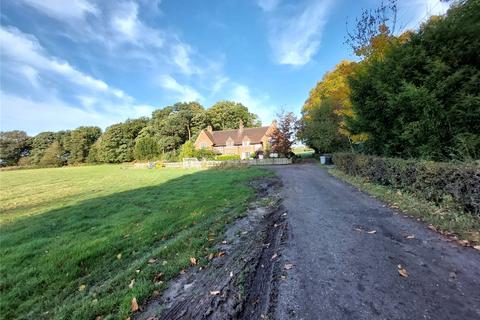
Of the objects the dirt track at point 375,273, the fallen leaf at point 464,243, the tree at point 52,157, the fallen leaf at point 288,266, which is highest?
the tree at point 52,157

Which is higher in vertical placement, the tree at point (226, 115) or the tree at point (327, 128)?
the tree at point (226, 115)

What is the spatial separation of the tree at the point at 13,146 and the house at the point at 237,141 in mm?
57381

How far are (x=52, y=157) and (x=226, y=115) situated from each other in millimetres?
49954

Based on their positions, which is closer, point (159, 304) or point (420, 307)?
point (420, 307)

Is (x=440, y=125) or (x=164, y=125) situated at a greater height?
(x=164, y=125)

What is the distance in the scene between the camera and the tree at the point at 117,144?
198 feet

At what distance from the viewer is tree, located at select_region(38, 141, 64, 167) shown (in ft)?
199

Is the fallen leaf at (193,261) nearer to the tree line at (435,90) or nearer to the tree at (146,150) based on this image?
the tree line at (435,90)

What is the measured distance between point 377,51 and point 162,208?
14.8 metres

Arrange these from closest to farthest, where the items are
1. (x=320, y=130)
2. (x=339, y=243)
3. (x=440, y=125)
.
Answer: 1. (x=339, y=243)
2. (x=440, y=125)
3. (x=320, y=130)

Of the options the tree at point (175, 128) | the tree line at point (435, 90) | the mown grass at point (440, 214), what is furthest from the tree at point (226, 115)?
the mown grass at point (440, 214)

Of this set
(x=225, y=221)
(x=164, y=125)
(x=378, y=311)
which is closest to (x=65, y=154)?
(x=164, y=125)

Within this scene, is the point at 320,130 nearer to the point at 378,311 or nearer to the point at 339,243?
the point at 339,243

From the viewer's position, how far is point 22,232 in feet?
20.4
